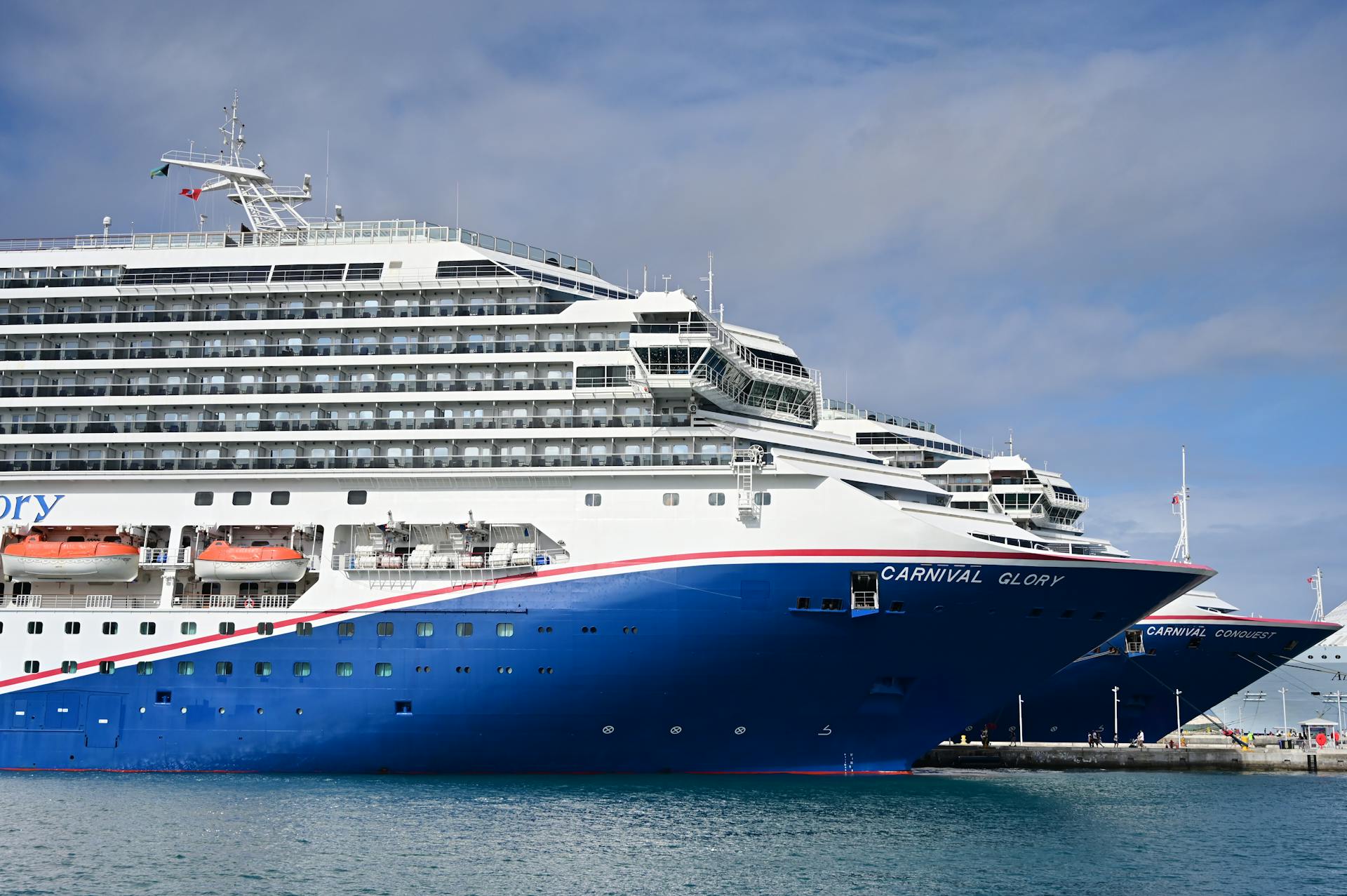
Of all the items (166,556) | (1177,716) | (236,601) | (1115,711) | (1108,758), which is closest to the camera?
(236,601)

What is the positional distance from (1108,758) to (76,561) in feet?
127

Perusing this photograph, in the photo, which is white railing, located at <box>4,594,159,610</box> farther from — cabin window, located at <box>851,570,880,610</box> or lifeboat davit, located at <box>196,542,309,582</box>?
cabin window, located at <box>851,570,880,610</box>

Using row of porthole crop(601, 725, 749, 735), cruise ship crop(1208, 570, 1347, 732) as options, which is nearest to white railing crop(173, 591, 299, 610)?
row of porthole crop(601, 725, 749, 735)

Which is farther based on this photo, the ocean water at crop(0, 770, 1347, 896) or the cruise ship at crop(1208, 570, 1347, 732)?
the cruise ship at crop(1208, 570, 1347, 732)

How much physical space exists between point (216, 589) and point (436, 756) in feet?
27.4

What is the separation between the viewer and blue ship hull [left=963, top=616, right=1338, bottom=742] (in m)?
54.5

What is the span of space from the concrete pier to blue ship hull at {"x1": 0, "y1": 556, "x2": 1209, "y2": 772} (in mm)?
16898

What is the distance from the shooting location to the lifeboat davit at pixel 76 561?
37.6 m

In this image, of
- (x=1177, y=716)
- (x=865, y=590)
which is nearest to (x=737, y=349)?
(x=865, y=590)

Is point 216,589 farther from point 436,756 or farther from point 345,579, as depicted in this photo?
point 436,756

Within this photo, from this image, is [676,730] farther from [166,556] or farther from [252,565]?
[166,556]

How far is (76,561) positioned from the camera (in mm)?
37625

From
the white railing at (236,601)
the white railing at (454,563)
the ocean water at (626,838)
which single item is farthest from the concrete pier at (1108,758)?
the white railing at (236,601)

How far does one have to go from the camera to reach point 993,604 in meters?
35.2
